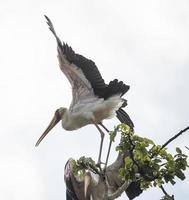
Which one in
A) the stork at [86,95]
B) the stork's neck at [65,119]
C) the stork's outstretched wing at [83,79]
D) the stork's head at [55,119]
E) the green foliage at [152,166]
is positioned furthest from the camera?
the stork's head at [55,119]

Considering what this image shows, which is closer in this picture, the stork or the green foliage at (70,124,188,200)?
the green foliage at (70,124,188,200)

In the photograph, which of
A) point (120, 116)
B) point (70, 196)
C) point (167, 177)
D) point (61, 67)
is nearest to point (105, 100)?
point (120, 116)

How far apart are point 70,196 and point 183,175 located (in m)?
3.90

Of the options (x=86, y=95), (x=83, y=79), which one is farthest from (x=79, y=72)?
(x=86, y=95)

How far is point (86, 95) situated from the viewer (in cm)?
1622

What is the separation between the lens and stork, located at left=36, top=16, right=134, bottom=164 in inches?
602

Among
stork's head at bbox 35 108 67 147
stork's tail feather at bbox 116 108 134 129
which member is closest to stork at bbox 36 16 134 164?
stork's tail feather at bbox 116 108 134 129

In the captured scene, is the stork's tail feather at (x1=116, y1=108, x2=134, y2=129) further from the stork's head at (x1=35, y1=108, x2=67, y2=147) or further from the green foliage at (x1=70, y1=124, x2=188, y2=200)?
the green foliage at (x1=70, y1=124, x2=188, y2=200)

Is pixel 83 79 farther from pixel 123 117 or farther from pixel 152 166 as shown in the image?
pixel 152 166

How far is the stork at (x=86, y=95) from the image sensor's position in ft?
50.1

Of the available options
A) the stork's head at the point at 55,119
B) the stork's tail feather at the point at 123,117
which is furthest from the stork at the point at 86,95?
the stork's head at the point at 55,119

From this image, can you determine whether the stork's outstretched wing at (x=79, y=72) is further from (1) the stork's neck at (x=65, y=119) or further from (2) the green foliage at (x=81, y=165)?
(2) the green foliage at (x=81, y=165)

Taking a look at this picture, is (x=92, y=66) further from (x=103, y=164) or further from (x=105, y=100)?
(x=103, y=164)

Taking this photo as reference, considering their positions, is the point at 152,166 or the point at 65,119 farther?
the point at 65,119
